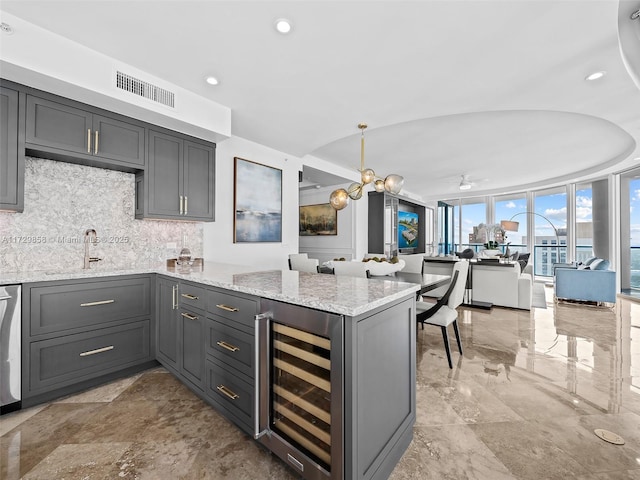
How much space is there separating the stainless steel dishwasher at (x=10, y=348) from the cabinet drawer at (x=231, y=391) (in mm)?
1348

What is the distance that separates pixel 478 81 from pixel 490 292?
3.67m

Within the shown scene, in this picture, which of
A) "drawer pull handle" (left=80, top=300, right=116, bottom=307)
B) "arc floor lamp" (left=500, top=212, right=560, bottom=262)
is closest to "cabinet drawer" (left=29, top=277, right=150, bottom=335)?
"drawer pull handle" (left=80, top=300, right=116, bottom=307)

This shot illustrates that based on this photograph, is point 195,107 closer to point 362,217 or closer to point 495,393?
point 495,393

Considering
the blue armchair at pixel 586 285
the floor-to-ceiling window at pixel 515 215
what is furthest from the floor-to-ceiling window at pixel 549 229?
the blue armchair at pixel 586 285

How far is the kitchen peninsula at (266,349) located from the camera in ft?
3.92

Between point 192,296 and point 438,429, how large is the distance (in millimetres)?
1869

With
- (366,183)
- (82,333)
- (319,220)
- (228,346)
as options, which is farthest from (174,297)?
(319,220)

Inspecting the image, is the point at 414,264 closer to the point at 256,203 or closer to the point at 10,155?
the point at 256,203

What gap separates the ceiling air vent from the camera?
238 cm

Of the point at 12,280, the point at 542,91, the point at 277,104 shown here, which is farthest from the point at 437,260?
the point at 12,280

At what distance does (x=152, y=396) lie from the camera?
2.18 meters

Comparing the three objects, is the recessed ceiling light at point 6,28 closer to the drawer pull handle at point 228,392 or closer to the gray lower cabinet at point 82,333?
the gray lower cabinet at point 82,333

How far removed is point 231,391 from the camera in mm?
1706

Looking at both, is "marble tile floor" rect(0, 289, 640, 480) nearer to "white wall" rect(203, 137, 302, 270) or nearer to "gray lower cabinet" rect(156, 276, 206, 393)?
"gray lower cabinet" rect(156, 276, 206, 393)
